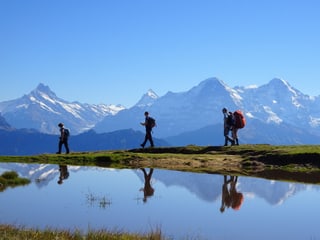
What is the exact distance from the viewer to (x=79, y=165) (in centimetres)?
4084

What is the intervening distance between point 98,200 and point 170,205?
308 cm

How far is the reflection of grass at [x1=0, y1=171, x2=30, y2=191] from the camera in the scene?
93.7 ft

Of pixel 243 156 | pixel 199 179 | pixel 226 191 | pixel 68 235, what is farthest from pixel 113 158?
pixel 68 235

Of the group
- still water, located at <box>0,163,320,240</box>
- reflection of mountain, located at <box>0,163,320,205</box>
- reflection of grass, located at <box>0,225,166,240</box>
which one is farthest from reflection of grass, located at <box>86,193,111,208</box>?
reflection of grass, located at <box>0,225,166,240</box>

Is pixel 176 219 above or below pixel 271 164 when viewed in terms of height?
below

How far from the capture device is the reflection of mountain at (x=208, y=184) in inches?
1016

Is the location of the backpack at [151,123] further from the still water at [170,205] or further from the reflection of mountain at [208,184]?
the still water at [170,205]

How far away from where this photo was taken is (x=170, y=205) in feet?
75.4

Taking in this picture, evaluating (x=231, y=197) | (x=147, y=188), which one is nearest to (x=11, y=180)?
(x=147, y=188)

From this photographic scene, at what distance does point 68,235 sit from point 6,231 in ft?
5.57

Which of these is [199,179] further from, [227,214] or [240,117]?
[240,117]

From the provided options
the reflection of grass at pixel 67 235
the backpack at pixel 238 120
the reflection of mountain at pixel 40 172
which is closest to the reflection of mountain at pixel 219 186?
the reflection of mountain at pixel 40 172

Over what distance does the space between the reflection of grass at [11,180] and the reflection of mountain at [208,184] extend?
0.73 metres

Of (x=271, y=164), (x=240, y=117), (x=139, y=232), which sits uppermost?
(x=240, y=117)
